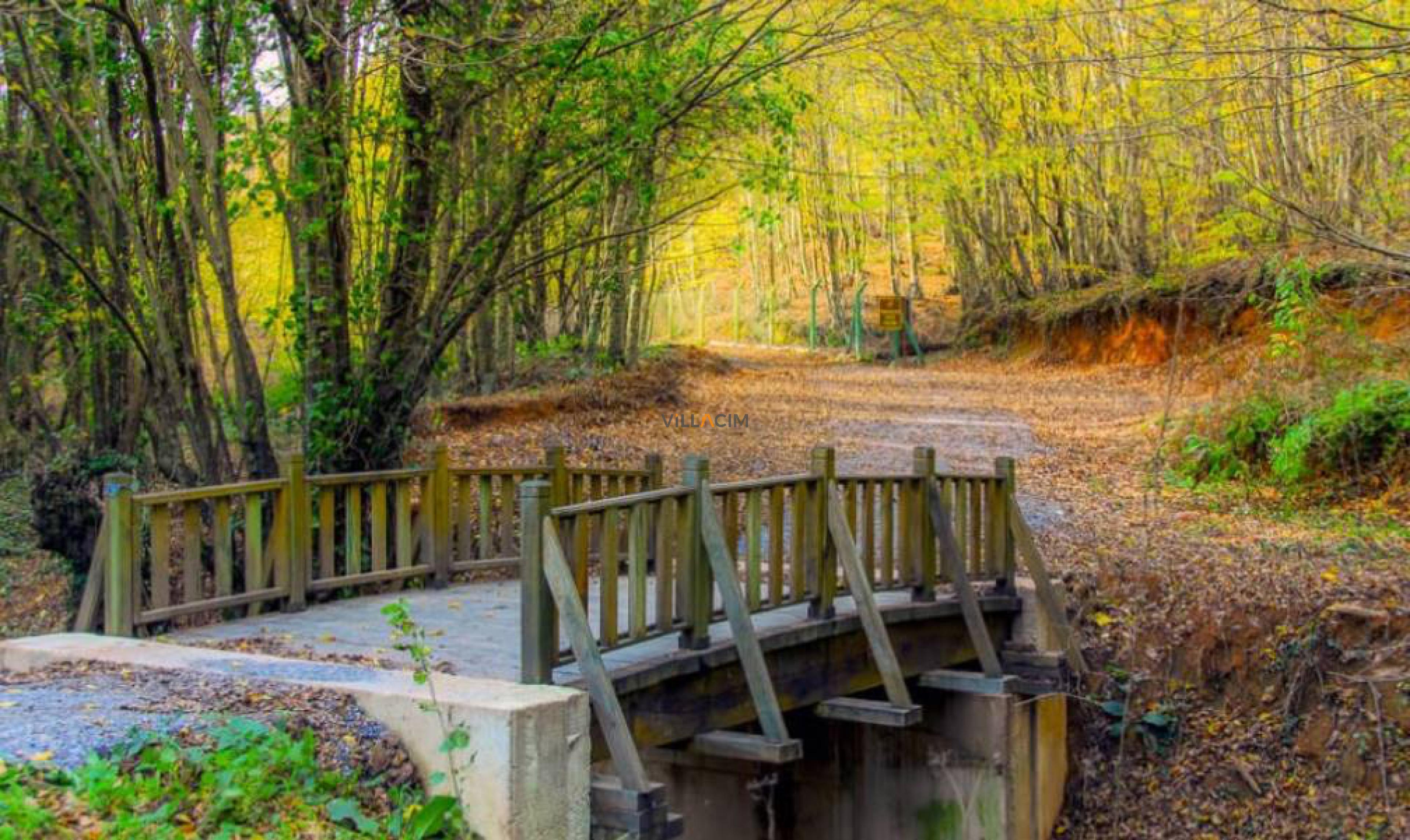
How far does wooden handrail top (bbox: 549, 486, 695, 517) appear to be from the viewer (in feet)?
22.8

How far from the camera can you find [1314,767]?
10.0 metres

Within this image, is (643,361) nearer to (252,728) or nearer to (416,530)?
(416,530)

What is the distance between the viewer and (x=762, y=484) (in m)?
8.50

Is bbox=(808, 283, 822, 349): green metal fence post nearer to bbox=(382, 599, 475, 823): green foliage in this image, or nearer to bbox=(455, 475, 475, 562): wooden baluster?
bbox=(455, 475, 475, 562): wooden baluster

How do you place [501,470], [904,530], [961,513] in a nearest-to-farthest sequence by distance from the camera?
[904,530], [961,513], [501,470]

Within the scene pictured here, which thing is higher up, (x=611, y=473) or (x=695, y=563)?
(x=611, y=473)

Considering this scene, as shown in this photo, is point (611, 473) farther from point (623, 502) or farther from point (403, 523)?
point (623, 502)

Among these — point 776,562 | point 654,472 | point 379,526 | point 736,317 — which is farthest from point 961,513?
point 736,317

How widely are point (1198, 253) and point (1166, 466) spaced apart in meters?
12.6

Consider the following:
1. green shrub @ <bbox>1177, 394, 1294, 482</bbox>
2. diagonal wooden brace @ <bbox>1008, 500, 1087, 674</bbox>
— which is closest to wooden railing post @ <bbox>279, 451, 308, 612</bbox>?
diagonal wooden brace @ <bbox>1008, 500, 1087, 674</bbox>

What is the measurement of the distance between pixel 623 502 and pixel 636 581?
1.41ft

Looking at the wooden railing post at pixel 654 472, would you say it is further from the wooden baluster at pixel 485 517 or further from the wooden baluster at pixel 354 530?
the wooden baluster at pixel 354 530

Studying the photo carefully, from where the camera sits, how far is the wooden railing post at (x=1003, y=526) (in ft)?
36.6

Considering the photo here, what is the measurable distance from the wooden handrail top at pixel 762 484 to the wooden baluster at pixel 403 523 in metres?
2.87
